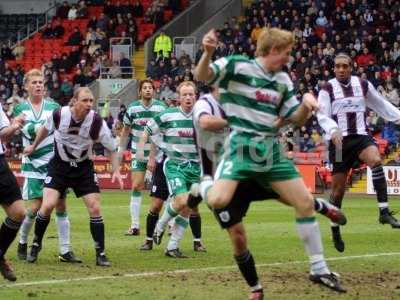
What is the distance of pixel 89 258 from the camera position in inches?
514

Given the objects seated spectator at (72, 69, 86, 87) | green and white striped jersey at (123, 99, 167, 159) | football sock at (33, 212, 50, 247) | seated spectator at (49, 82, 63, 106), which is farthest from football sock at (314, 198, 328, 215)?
seated spectator at (72, 69, 86, 87)

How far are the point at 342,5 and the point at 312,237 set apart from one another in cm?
2808

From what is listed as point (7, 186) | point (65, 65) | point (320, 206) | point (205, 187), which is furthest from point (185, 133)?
point (65, 65)

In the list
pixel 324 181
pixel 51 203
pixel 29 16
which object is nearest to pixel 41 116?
pixel 51 203

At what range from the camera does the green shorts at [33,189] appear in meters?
13.4

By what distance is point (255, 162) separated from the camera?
361 inches

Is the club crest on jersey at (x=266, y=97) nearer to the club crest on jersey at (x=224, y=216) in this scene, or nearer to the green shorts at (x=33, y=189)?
the club crest on jersey at (x=224, y=216)

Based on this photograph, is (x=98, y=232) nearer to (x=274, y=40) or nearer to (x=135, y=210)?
(x=274, y=40)

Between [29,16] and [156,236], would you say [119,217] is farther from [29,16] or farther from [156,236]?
[29,16]

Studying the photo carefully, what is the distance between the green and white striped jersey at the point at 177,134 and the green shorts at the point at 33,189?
1.82 m

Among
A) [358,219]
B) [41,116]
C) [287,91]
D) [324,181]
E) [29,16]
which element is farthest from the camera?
[29,16]

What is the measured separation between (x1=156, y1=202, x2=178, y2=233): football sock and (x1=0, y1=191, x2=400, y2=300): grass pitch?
34cm

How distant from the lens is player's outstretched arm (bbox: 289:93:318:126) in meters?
9.17

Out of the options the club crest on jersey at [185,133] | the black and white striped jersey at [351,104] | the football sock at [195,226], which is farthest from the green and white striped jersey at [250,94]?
the football sock at [195,226]
